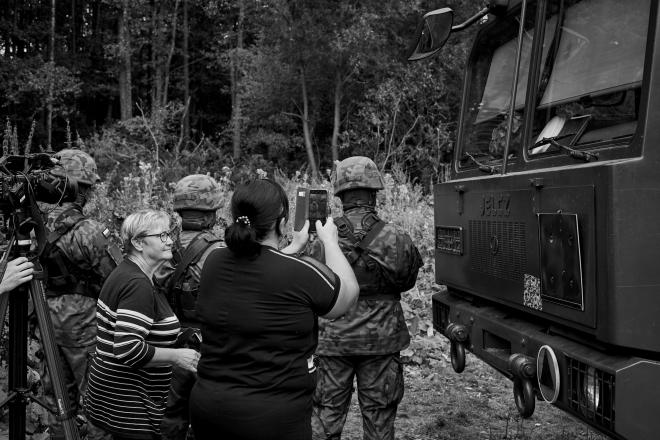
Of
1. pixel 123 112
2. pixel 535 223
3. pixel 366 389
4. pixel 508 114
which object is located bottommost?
pixel 366 389

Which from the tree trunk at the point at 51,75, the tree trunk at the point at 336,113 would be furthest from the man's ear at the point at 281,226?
the tree trunk at the point at 51,75

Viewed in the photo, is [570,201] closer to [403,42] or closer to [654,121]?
[654,121]

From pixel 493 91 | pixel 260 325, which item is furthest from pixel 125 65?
pixel 260 325

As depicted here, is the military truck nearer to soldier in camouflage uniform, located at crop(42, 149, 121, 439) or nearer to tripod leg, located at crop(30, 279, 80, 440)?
tripod leg, located at crop(30, 279, 80, 440)

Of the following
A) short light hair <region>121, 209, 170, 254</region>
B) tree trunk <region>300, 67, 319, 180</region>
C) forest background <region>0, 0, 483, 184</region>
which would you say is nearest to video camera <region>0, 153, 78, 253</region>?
short light hair <region>121, 209, 170, 254</region>

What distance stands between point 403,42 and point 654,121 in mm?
20053

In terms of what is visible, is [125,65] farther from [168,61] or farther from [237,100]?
[237,100]

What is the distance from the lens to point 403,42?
22172 mm

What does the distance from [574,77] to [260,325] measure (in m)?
2.08

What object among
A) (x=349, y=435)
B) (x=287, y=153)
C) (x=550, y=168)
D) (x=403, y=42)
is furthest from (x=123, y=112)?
(x=550, y=168)

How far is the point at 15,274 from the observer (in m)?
3.42

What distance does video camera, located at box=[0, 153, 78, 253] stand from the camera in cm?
356

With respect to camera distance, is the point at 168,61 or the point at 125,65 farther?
the point at 168,61

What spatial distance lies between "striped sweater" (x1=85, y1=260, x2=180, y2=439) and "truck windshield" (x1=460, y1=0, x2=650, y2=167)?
218cm
